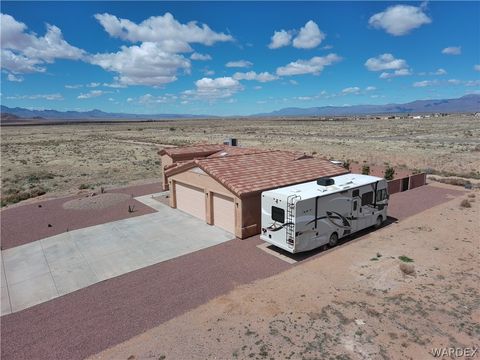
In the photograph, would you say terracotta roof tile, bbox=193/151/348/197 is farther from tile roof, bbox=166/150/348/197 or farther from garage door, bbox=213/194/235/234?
garage door, bbox=213/194/235/234

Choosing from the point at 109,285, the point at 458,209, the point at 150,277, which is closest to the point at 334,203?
the point at 150,277

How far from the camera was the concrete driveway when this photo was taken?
12.0 metres

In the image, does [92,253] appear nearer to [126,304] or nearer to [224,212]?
[126,304]

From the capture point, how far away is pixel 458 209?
20578 mm

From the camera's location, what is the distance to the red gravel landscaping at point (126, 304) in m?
9.00

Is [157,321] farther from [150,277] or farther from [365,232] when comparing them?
[365,232]

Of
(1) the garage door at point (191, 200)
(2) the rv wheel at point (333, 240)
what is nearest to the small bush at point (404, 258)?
(2) the rv wheel at point (333, 240)

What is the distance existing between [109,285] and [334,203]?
9472mm

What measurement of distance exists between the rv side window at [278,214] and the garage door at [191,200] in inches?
238

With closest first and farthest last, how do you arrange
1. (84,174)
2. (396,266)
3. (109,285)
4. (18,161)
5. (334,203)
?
(109,285) < (396,266) < (334,203) < (84,174) < (18,161)

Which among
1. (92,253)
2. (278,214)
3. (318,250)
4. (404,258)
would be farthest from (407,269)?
(92,253)

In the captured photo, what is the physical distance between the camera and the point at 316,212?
1377cm

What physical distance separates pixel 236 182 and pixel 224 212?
6.24ft

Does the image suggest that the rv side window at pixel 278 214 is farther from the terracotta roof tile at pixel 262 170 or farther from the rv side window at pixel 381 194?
the rv side window at pixel 381 194
